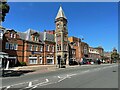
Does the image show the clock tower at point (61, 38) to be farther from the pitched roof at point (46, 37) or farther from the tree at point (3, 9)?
the tree at point (3, 9)

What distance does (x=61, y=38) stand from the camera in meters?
57.0

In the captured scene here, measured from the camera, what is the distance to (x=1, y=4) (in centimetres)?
1988

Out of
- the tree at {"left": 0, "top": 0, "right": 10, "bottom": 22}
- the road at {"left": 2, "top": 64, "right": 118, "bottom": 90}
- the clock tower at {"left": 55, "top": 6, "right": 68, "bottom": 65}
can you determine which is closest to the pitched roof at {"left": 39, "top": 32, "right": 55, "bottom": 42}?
the clock tower at {"left": 55, "top": 6, "right": 68, "bottom": 65}

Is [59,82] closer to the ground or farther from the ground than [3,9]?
closer to the ground

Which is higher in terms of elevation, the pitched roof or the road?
the pitched roof

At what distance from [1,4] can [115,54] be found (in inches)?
4499

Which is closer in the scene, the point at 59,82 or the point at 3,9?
the point at 59,82

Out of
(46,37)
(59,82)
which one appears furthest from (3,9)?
(46,37)

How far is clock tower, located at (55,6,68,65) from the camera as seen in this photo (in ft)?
186

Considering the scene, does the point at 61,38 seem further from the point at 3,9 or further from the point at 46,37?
the point at 3,9

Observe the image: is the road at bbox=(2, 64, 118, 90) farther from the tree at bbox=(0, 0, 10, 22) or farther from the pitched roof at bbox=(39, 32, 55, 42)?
the pitched roof at bbox=(39, 32, 55, 42)

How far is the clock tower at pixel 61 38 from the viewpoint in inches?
2235

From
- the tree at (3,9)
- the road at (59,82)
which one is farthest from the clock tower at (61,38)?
the road at (59,82)

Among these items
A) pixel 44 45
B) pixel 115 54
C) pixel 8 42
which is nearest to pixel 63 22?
pixel 44 45
